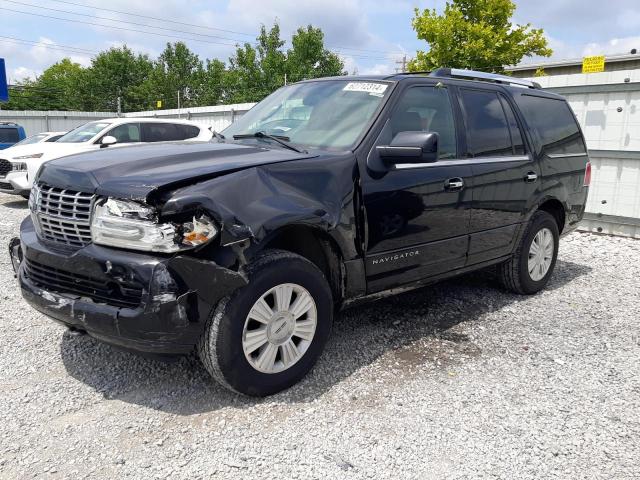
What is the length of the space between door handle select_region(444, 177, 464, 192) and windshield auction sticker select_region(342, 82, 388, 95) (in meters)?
0.81

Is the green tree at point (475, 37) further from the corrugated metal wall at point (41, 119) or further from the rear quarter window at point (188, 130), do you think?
the corrugated metal wall at point (41, 119)

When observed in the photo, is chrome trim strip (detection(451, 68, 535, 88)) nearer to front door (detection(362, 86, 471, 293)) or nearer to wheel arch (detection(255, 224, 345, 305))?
front door (detection(362, 86, 471, 293))

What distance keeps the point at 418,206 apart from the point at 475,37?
70.9 ft

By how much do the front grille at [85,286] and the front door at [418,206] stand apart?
1.49 m

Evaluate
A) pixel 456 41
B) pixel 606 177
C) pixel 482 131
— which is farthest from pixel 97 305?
pixel 456 41

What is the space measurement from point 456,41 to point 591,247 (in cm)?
1775

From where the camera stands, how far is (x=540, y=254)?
5.19 m

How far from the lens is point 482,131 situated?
4.32m

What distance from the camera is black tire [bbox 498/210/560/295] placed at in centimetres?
493

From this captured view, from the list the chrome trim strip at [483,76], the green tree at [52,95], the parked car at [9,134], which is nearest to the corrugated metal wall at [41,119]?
the parked car at [9,134]

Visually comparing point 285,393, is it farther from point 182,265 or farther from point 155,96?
point 155,96

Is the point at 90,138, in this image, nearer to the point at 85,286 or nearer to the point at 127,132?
the point at 127,132

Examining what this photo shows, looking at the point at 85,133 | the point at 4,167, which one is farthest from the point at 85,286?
the point at 4,167

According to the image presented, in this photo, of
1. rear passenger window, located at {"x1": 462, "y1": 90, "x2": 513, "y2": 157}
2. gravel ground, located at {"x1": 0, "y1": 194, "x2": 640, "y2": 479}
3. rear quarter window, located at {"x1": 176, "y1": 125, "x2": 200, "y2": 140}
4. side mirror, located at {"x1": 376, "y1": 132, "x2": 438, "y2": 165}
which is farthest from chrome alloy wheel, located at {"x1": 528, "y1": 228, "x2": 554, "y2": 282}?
rear quarter window, located at {"x1": 176, "y1": 125, "x2": 200, "y2": 140}
